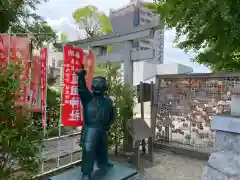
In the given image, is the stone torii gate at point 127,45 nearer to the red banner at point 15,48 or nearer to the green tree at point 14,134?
the red banner at point 15,48

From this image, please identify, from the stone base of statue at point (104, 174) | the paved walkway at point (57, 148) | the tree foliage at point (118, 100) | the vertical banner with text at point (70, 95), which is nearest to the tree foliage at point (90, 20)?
the tree foliage at point (118, 100)

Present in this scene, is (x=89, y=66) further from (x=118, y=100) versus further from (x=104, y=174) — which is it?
(x=104, y=174)

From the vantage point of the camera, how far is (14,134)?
6.76ft

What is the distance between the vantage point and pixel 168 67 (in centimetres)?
1669

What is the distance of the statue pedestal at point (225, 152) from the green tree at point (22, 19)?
4.42 meters

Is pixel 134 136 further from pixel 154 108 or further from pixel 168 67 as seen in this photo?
pixel 168 67

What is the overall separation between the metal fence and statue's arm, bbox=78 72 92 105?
3.35 meters

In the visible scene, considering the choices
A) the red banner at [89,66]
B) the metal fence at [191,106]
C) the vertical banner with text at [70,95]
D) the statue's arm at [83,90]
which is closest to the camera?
the statue's arm at [83,90]

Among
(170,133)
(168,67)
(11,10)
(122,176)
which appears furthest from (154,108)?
(168,67)

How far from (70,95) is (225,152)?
243 centimetres

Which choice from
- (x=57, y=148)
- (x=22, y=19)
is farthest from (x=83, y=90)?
(x=22, y=19)

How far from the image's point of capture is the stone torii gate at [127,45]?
4156mm

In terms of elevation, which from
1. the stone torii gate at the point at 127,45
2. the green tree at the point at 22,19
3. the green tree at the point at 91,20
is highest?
the green tree at the point at 91,20

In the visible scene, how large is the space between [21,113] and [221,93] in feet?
14.7
